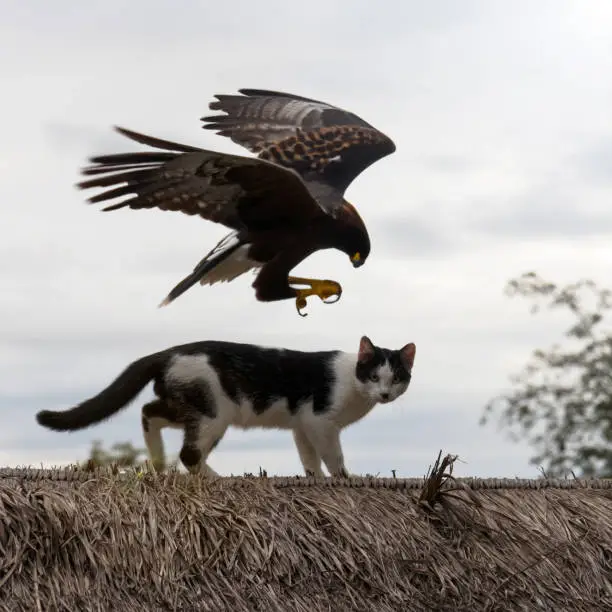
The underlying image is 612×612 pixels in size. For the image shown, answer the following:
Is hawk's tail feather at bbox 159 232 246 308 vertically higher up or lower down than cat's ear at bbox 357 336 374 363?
higher up

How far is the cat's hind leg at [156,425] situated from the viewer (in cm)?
432

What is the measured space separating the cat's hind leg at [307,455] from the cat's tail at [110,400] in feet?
1.99

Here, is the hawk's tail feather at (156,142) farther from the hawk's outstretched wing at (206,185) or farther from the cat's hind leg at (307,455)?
the cat's hind leg at (307,455)

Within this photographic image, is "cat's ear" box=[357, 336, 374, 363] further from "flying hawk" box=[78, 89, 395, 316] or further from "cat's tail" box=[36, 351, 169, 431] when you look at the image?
"cat's tail" box=[36, 351, 169, 431]

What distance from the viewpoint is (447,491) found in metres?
4.27

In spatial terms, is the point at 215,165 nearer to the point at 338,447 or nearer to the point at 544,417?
the point at 338,447

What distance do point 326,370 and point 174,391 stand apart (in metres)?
0.59

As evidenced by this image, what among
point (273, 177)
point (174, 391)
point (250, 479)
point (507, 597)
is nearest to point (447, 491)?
point (507, 597)

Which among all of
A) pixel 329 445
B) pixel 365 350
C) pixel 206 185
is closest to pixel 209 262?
pixel 206 185

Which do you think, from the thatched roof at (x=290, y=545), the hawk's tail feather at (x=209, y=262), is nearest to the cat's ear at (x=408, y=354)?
the thatched roof at (x=290, y=545)

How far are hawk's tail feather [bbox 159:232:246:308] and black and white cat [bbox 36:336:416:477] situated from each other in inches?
7.9

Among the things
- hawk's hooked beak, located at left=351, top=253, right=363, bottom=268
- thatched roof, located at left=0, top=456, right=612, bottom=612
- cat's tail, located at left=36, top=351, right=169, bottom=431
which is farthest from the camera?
hawk's hooked beak, located at left=351, top=253, right=363, bottom=268

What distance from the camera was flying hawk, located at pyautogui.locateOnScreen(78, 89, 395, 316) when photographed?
4316 mm

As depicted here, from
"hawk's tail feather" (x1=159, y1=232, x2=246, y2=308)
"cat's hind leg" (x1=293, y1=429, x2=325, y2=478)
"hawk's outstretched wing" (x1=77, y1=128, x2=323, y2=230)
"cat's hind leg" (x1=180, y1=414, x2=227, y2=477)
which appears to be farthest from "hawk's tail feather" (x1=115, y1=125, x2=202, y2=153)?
"cat's hind leg" (x1=293, y1=429, x2=325, y2=478)
